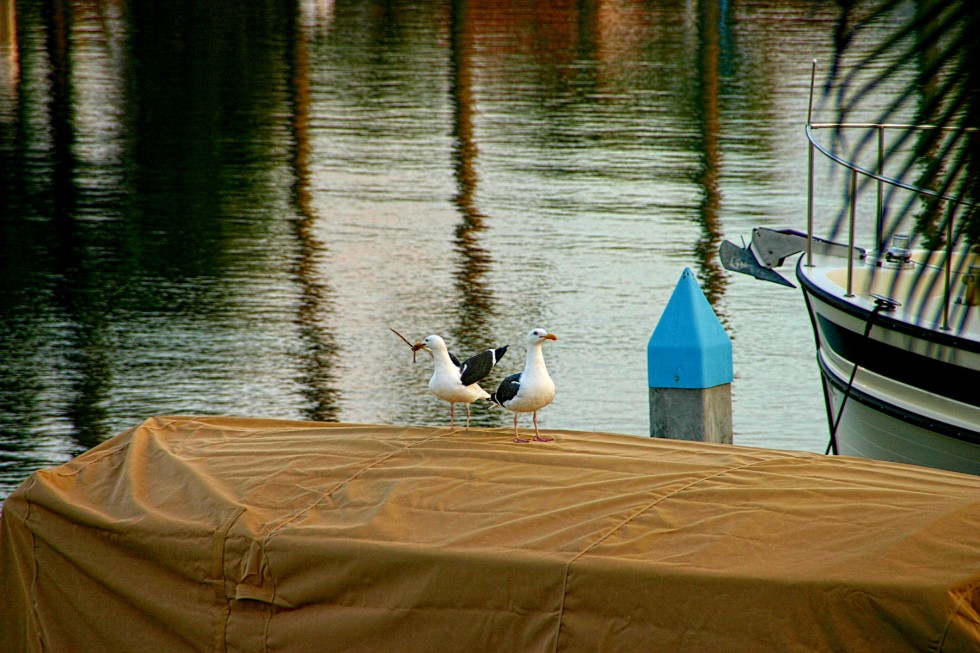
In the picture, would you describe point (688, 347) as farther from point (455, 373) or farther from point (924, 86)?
point (924, 86)

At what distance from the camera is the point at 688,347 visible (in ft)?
17.9

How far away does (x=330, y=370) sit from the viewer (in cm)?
924

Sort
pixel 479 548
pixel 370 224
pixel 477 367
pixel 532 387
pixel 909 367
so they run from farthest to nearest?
pixel 370 224
pixel 909 367
pixel 477 367
pixel 532 387
pixel 479 548

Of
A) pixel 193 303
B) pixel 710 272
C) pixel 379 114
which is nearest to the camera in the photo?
pixel 193 303

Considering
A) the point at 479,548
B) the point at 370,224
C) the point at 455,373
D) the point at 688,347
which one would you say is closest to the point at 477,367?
the point at 455,373

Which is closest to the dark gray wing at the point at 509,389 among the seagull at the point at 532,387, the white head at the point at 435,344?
the seagull at the point at 532,387

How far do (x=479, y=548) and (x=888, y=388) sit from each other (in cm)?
428

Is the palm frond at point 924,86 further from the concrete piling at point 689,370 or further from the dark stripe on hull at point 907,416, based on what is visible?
the dark stripe on hull at point 907,416

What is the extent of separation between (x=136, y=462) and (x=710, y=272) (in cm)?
856

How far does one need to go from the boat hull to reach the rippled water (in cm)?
75

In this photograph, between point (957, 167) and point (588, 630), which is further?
point (588, 630)

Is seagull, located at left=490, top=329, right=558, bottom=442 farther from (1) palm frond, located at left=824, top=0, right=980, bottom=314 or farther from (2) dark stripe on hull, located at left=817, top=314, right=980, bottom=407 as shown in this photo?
(1) palm frond, located at left=824, top=0, right=980, bottom=314

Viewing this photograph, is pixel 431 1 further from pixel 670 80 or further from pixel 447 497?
pixel 447 497

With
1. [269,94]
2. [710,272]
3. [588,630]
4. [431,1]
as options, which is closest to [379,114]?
[269,94]
